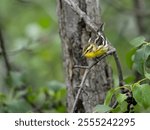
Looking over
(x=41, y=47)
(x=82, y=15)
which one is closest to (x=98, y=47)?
(x=82, y=15)

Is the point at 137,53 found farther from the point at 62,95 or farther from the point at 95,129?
the point at 62,95

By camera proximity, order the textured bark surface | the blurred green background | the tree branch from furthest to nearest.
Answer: the blurred green background
the textured bark surface
the tree branch

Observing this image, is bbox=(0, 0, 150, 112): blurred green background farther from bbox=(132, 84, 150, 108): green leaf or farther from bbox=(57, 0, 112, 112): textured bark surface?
bbox=(132, 84, 150, 108): green leaf

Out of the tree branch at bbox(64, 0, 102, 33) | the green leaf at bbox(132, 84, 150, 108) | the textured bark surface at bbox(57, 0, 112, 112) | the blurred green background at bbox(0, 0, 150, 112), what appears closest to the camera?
the green leaf at bbox(132, 84, 150, 108)

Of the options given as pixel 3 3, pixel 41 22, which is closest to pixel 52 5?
pixel 3 3

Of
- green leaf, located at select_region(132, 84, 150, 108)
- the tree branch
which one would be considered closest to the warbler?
the tree branch

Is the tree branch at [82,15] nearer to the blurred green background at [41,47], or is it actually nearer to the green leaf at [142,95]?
the green leaf at [142,95]

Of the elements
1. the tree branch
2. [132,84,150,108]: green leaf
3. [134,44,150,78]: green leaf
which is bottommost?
[132,84,150,108]: green leaf

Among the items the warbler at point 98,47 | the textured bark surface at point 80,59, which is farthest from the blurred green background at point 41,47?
the warbler at point 98,47
